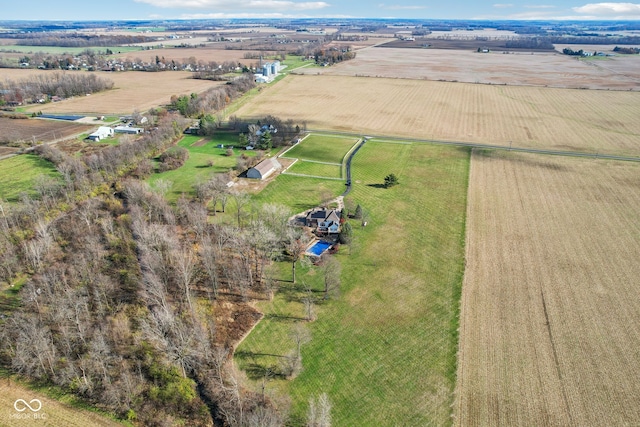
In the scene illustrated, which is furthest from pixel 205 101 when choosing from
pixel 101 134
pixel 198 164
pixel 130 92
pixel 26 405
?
pixel 26 405

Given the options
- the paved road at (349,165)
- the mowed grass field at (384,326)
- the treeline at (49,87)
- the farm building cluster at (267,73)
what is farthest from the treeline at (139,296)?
the farm building cluster at (267,73)

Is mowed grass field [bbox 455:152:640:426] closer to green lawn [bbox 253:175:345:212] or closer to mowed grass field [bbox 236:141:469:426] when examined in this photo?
mowed grass field [bbox 236:141:469:426]

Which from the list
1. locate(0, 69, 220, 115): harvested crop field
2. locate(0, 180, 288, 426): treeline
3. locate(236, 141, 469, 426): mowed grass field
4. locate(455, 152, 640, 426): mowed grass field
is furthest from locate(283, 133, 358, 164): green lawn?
locate(0, 69, 220, 115): harvested crop field

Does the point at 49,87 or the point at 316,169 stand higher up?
the point at 49,87

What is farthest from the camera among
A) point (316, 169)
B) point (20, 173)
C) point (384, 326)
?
point (316, 169)

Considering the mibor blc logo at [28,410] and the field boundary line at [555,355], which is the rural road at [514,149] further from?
the mibor blc logo at [28,410]

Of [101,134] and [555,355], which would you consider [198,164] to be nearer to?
[101,134]
